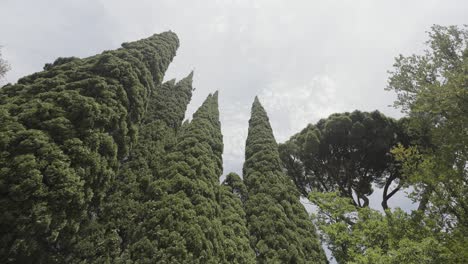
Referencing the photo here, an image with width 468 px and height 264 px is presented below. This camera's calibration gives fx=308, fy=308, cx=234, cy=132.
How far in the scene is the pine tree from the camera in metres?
10.4

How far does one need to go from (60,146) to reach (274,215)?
8.38 metres

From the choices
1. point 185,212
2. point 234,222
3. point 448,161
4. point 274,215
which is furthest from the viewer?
point 274,215

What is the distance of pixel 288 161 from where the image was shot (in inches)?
867

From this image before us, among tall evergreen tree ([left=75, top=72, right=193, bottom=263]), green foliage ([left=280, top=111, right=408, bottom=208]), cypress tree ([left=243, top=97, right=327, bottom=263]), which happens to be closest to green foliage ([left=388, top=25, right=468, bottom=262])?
cypress tree ([left=243, top=97, right=327, bottom=263])

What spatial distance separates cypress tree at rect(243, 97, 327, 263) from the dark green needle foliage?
5.95m

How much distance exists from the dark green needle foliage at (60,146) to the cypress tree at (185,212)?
5.56ft

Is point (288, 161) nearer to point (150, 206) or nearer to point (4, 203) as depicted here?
point (150, 206)

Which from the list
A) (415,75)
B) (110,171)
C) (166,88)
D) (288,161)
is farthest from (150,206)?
(288,161)

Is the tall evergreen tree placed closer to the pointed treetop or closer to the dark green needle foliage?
the dark green needle foliage

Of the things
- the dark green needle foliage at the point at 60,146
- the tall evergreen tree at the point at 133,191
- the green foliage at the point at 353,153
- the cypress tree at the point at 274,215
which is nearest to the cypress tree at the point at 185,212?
the tall evergreen tree at the point at 133,191

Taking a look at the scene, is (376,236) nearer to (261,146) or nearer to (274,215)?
(274,215)

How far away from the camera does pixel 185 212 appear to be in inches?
378

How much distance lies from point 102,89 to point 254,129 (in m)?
10.8

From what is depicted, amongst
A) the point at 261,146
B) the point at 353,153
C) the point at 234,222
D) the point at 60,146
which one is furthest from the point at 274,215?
the point at 353,153
